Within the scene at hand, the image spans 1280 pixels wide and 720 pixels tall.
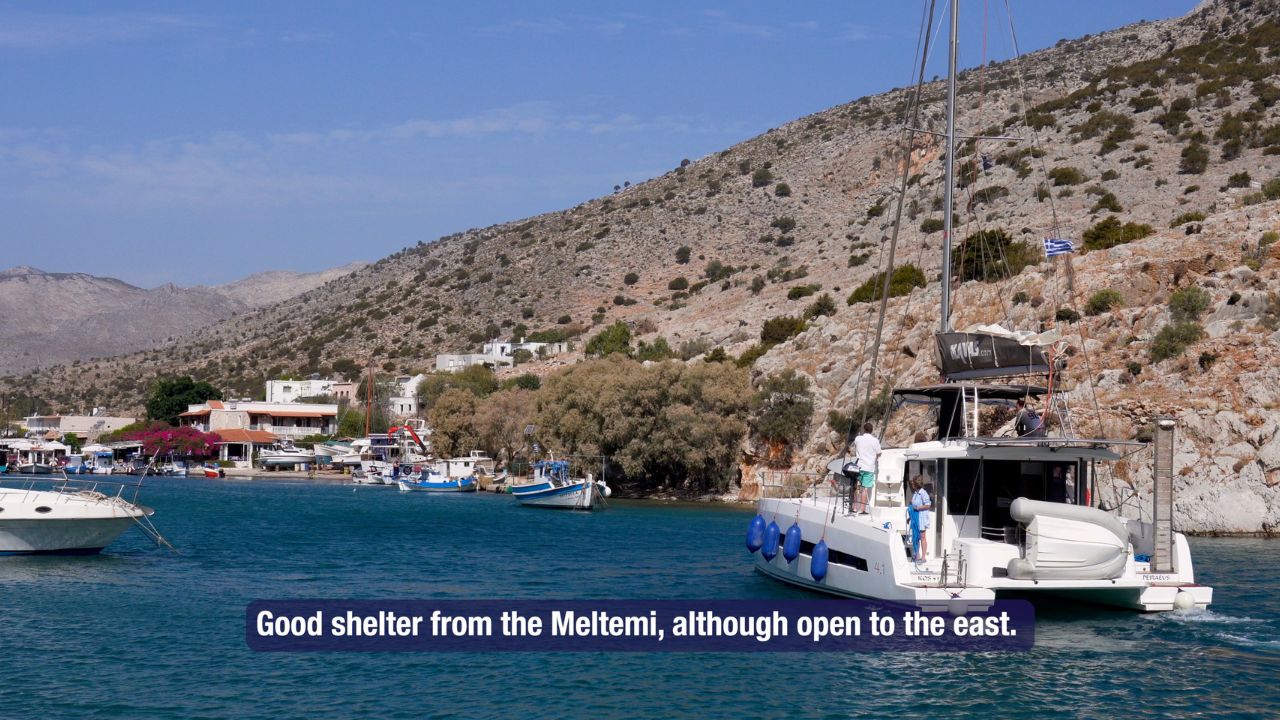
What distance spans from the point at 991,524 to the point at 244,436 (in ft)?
332

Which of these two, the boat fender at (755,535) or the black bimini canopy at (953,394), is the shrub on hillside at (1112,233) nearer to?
the black bimini canopy at (953,394)

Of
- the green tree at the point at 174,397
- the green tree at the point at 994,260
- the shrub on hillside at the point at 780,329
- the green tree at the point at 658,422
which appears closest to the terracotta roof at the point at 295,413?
the green tree at the point at 174,397

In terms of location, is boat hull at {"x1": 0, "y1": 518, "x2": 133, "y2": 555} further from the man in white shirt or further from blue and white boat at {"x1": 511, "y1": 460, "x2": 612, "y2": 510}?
blue and white boat at {"x1": 511, "y1": 460, "x2": 612, "y2": 510}

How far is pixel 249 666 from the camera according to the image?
67.2 feet

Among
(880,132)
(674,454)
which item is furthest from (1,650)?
(880,132)

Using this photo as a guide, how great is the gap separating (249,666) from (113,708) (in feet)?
9.92

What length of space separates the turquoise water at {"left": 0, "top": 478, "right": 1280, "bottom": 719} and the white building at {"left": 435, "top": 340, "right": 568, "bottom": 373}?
69312 mm

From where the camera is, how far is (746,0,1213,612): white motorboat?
21906 mm

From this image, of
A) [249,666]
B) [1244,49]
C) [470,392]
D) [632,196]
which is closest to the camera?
[249,666]

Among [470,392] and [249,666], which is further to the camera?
[470,392]

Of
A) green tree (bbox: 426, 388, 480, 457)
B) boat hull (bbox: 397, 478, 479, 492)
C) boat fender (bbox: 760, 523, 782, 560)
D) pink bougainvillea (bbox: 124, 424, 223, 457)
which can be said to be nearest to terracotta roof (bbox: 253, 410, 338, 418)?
pink bougainvillea (bbox: 124, 424, 223, 457)

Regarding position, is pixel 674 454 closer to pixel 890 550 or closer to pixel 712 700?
pixel 890 550

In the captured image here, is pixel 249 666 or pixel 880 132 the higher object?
pixel 880 132

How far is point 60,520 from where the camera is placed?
33.2m
